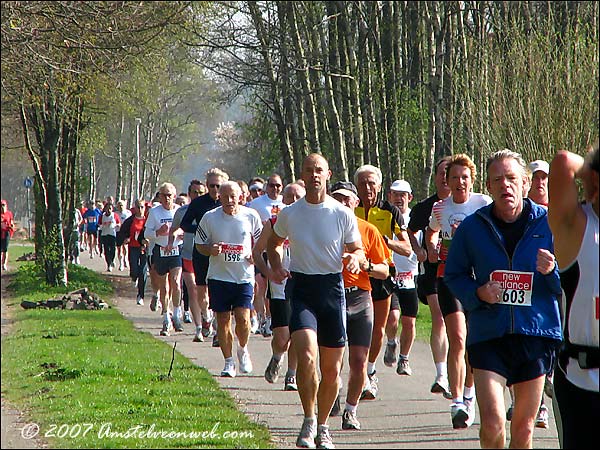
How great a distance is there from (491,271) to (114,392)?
18.3ft

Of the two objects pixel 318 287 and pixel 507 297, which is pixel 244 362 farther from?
pixel 507 297

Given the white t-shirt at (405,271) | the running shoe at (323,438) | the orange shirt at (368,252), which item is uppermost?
the orange shirt at (368,252)

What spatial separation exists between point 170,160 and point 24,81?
8457 centimetres

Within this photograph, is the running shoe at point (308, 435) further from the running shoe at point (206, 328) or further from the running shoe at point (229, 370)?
the running shoe at point (206, 328)

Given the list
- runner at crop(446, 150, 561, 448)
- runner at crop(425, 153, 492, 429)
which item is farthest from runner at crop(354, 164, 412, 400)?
runner at crop(446, 150, 561, 448)

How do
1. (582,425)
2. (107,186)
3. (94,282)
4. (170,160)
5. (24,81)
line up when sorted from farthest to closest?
(107,186), (170,160), (94,282), (24,81), (582,425)

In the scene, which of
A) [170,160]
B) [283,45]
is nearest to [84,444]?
[283,45]

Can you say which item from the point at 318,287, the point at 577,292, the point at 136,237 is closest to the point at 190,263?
the point at 136,237

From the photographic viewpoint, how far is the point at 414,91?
94.6 ft

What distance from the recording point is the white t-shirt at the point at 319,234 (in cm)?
887

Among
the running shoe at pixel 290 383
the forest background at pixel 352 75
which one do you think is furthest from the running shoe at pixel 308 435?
the forest background at pixel 352 75

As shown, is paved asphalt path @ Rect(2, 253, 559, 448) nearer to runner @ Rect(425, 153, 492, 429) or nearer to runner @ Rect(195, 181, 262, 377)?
runner @ Rect(425, 153, 492, 429)

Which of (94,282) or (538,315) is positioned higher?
(538,315)

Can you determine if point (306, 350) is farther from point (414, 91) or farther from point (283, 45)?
point (414, 91)
